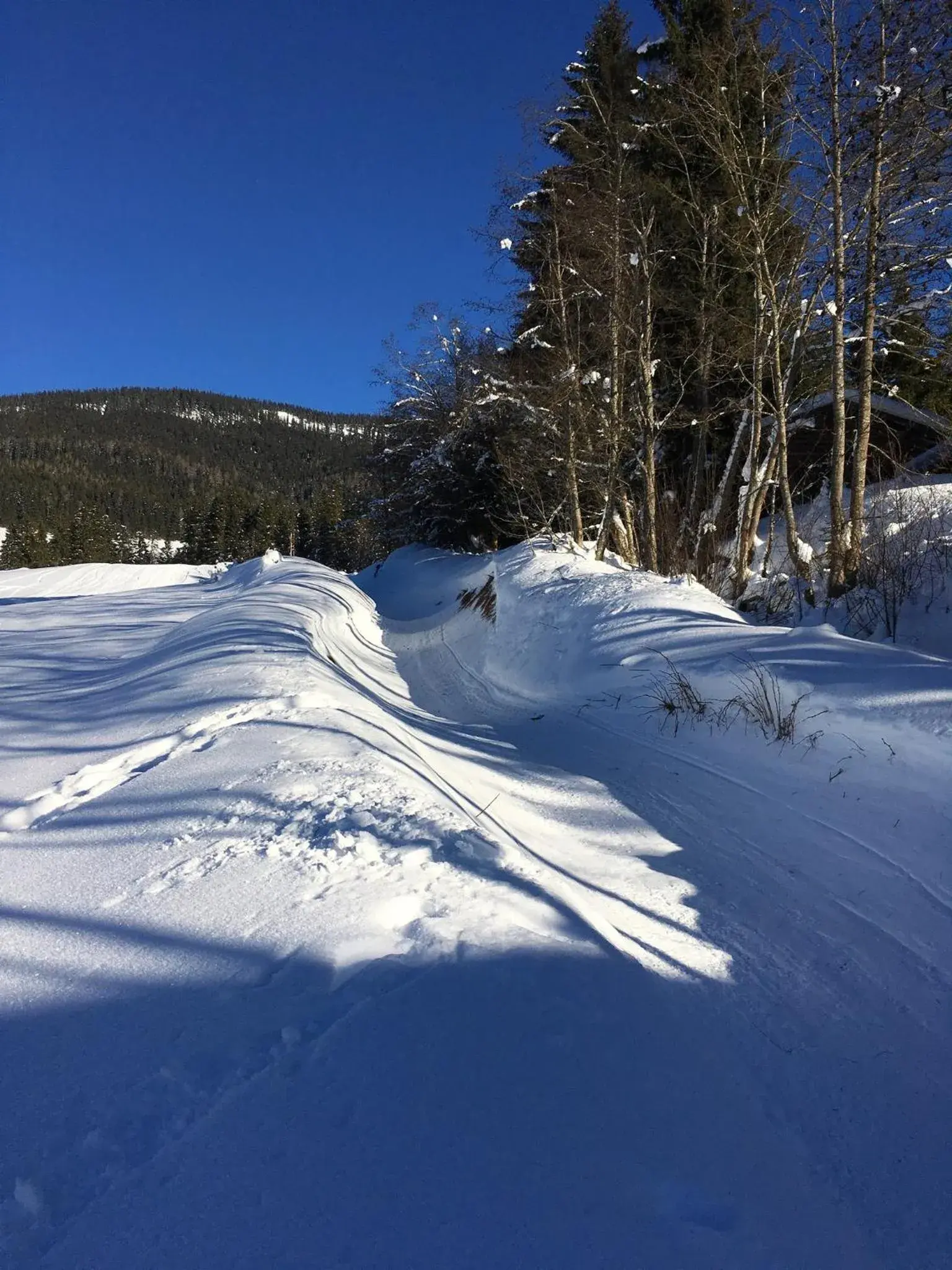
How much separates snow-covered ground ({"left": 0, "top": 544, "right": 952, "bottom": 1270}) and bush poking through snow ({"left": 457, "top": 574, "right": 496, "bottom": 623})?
6.10m

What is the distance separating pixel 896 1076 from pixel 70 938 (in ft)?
8.87

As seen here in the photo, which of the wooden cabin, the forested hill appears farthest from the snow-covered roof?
the forested hill

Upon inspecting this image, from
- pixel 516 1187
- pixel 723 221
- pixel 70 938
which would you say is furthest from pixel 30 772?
pixel 723 221

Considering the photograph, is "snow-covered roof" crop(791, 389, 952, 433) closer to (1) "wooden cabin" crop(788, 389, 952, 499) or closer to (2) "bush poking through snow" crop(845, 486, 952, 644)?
(1) "wooden cabin" crop(788, 389, 952, 499)

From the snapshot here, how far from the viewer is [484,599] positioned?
1188cm

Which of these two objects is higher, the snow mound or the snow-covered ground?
the snow mound

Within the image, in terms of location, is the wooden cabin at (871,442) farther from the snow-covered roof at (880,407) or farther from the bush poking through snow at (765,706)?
the bush poking through snow at (765,706)

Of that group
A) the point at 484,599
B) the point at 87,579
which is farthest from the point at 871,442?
the point at 87,579

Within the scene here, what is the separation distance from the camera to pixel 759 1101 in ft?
6.43

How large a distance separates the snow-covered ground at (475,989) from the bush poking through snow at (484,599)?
6098 millimetres

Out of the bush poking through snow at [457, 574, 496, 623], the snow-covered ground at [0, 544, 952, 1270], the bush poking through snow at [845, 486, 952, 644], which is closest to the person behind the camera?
the snow-covered ground at [0, 544, 952, 1270]

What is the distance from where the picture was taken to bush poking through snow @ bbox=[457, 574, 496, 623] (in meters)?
11.0

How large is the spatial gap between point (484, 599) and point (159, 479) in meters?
149

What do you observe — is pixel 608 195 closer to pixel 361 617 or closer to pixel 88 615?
pixel 361 617
